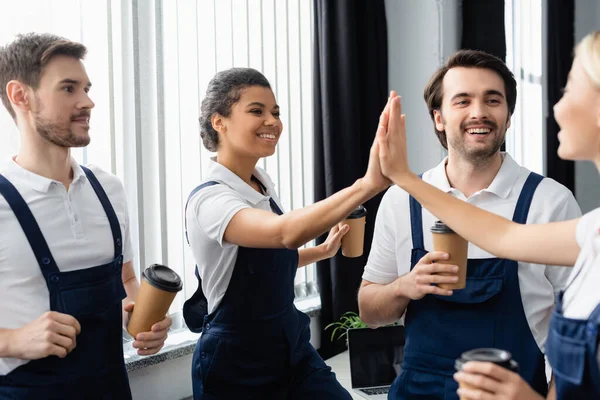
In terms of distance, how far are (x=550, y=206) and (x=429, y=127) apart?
1993mm

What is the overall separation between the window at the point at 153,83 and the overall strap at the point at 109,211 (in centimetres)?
54

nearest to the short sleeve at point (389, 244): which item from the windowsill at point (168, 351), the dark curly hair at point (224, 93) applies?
the dark curly hair at point (224, 93)

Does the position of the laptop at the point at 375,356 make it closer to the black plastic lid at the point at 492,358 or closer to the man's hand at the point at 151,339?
the man's hand at the point at 151,339

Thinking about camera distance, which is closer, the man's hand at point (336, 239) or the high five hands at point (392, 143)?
the high five hands at point (392, 143)

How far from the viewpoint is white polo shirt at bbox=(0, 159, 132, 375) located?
5.61 ft

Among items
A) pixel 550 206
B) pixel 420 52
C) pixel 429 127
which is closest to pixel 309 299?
pixel 429 127

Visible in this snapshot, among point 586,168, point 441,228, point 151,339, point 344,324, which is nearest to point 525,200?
point 441,228

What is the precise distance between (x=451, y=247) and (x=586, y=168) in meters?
2.71

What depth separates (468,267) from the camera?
1.86 meters

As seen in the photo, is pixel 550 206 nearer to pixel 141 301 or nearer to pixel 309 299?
pixel 141 301

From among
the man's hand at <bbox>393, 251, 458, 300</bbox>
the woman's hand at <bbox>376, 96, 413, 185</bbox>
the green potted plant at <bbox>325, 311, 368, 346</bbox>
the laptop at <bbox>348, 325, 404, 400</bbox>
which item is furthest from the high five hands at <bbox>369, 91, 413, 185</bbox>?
the green potted plant at <bbox>325, 311, 368, 346</bbox>

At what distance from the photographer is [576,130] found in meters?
1.27

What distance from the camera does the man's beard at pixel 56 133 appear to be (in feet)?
6.04

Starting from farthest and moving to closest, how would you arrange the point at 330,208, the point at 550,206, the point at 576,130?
1. the point at 550,206
2. the point at 330,208
3. the point at 576,130
